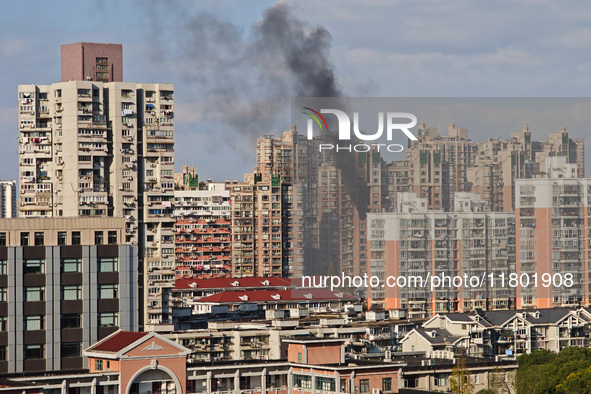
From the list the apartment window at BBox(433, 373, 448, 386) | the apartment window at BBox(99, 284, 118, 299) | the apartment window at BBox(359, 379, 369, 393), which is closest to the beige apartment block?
the apartment window at BBox(433, 373, 448, 386)

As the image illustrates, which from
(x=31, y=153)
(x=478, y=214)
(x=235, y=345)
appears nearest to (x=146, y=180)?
(x=31, y=153)

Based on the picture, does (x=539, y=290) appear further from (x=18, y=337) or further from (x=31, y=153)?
(x=18, y=337)

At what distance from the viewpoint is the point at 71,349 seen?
37531 mm

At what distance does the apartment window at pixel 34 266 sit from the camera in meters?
37.2

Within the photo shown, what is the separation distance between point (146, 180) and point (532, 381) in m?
22.7

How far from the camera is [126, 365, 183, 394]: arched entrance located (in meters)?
35.1

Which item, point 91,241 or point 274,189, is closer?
point 91,241

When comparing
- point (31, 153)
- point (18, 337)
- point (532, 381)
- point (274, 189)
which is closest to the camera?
point (18, 337)

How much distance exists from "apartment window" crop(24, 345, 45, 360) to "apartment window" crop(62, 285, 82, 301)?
61.1 inches

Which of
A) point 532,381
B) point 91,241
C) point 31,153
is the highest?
point 31,153

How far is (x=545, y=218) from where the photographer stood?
67.8 m

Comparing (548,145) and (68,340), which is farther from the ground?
(548,145)

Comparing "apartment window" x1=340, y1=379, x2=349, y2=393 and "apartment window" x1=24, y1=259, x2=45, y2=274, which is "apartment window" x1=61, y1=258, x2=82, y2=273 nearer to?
"apartment window" x1=24, y1=259, x2=45, y2=274

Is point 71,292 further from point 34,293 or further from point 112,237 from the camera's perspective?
point 112,237
